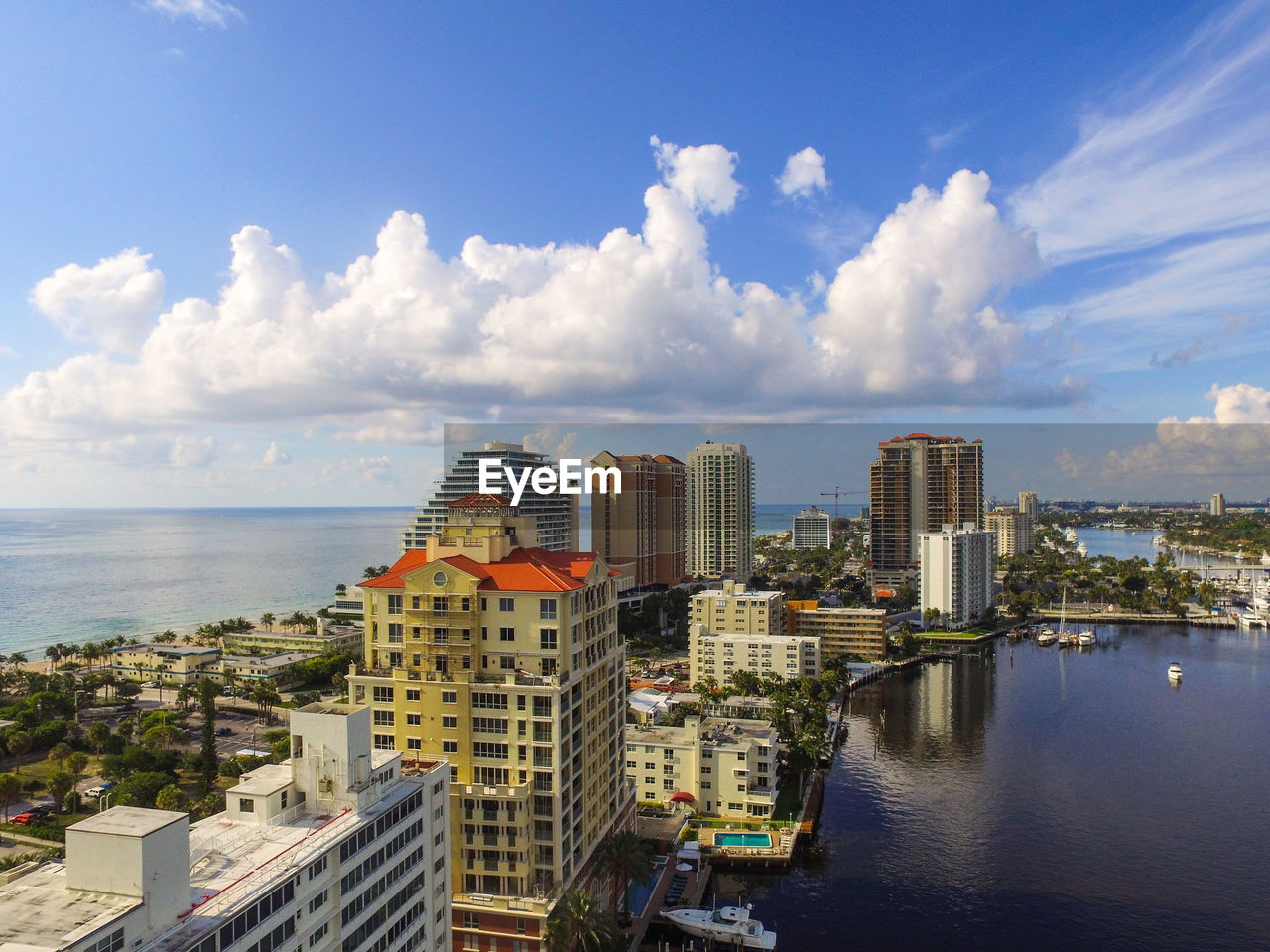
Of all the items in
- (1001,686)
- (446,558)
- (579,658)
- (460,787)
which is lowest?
(1001,686)

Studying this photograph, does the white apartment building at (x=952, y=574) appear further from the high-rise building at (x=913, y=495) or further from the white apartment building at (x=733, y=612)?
the white apartment building at (x=733, y=612)

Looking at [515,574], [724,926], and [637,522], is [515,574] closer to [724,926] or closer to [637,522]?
[724,926]

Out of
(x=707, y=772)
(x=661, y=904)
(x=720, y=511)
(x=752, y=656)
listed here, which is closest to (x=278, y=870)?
(x=661, y=904)

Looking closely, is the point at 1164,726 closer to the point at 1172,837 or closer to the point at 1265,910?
the point at 1172,837

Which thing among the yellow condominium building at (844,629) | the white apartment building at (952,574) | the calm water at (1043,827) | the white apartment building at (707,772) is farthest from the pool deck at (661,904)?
the white apartment building at (952,574)

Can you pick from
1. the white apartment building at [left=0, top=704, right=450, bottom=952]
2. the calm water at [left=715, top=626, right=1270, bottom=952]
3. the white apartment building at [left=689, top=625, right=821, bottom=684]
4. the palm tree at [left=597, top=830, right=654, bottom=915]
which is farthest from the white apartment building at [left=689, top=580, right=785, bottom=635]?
the white apartment building at [left=0, top=704, right=450, bottom=952]

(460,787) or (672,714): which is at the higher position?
(460,787)

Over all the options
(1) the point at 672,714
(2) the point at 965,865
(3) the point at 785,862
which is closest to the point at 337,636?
(1) the point at 672,714
